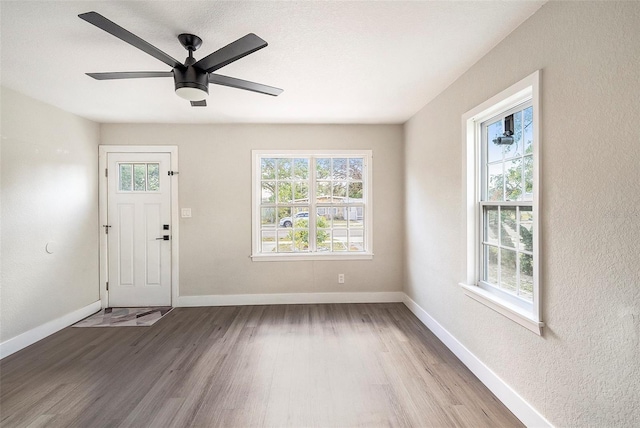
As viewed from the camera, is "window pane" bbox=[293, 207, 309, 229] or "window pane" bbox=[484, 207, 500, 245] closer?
"window pane" bbox=[484, 207, 500, 245]

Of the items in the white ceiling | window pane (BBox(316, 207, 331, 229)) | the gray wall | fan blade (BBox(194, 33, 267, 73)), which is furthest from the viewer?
window pane (BBox(316, 207, 331, 229))

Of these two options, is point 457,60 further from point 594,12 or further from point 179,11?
point 179,11

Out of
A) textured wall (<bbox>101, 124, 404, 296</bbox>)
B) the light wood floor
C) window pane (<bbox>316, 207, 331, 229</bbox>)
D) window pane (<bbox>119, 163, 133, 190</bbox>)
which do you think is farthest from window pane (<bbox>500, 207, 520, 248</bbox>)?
window pane (<bbox>119, 163, 133, 190</bbox>)

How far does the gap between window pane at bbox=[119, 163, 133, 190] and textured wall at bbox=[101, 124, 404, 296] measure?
34 cm

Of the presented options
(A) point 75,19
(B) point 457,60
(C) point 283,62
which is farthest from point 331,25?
(A) point 75,19

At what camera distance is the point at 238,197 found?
392cm

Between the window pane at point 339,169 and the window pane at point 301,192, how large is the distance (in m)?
0.44

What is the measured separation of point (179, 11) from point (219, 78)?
0.41 metres

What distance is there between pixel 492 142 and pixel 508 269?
986 mm

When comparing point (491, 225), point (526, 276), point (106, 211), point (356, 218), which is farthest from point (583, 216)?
point (106, 211)

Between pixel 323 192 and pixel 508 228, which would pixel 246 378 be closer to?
pixel 508 228

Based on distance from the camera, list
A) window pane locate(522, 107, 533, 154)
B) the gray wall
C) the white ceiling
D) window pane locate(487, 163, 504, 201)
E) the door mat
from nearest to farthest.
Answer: the gray wall < the white ceiling < window pane locate(522, 107, 533, 154) < window pane locate(487, 163, 504, 201) < the door mat

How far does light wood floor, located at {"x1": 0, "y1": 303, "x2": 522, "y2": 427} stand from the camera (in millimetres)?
1839

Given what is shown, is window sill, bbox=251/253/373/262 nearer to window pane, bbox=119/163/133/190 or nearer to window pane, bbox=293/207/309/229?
window pane, bbox=293/207/309/229
